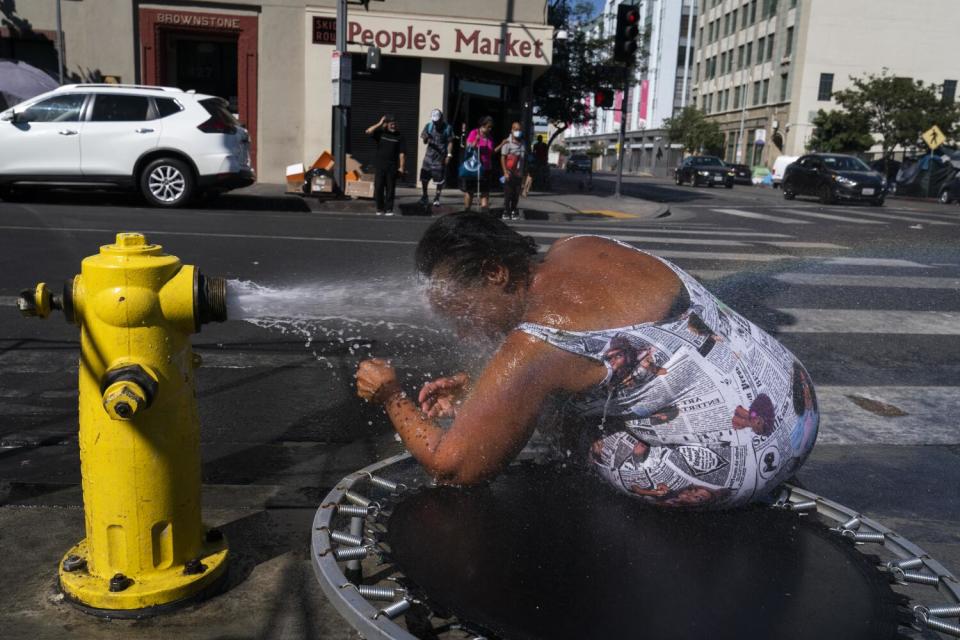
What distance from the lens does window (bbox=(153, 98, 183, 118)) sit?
12445 millimetres

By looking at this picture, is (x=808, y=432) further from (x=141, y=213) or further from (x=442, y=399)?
(x=141, y=213)

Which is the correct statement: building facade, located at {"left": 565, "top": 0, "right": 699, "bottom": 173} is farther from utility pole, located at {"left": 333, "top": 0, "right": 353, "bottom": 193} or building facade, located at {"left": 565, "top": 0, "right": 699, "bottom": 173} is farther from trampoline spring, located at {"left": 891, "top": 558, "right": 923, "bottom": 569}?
trampoline spring, located at {"left": 891, "top": 558, "right": 923, "bottom": 569}

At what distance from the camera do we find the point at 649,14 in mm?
87438

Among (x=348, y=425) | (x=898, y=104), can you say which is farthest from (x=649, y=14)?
(x=348, y=425)

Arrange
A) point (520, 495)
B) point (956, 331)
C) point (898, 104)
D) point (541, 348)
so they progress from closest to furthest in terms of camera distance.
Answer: point (541, 348) < point (520, 495) < point (956, 331) < point (898, 104)

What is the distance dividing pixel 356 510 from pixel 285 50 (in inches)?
746

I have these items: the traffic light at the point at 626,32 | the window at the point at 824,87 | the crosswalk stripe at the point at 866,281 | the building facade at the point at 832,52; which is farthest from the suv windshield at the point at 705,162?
the crosswalk stripe at the point at 866,281

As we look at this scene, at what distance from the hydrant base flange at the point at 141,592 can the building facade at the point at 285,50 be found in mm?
18313

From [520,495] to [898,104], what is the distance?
4434 centimetres

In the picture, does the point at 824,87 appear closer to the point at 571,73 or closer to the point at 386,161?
the point at 571,73

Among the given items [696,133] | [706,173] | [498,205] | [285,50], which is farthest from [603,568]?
[696,133]

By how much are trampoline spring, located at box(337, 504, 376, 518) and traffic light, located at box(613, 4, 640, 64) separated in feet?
52.4

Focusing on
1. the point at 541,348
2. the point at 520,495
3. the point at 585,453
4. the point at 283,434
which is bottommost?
the point at 283,434

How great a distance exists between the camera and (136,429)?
2088 mm
